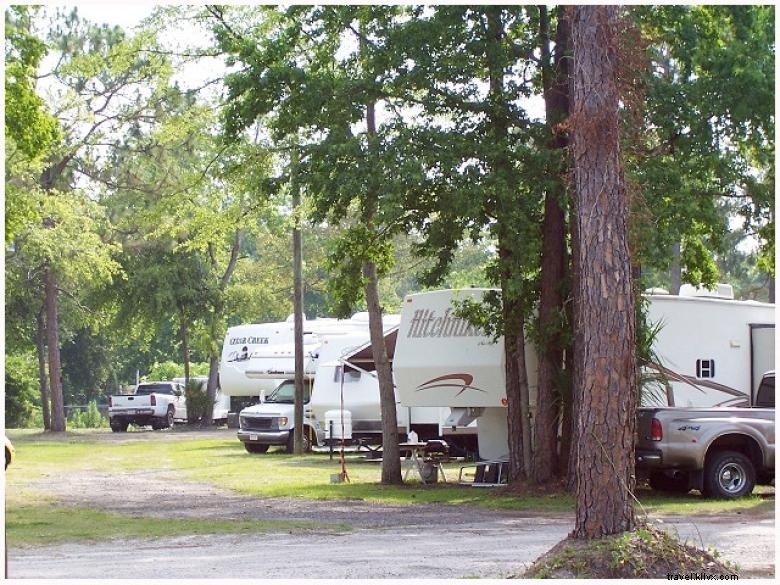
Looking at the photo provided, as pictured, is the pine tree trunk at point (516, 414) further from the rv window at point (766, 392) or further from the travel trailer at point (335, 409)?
the travel trailer at point (335, 409)

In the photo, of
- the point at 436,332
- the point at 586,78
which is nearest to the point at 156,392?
the point at 436,332

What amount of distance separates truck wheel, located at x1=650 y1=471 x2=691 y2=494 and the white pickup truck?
Answer: 106 ft

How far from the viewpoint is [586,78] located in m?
9.84

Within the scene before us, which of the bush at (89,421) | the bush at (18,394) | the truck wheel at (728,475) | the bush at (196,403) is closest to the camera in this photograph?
the truck wheel at (728,475)

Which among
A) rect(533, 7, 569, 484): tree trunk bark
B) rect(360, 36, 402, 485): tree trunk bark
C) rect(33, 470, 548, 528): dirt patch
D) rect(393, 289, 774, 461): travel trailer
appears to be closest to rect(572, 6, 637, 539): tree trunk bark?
rect(33, 470, 548, 528): dirt patch

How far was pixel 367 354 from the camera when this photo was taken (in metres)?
26.5

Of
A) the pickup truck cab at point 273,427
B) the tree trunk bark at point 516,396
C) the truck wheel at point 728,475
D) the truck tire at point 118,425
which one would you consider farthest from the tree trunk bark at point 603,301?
the truck tire at point 118,425

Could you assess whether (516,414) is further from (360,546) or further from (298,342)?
(298,342)

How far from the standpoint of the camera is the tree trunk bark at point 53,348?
41.3 metres

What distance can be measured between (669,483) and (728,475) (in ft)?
4.23

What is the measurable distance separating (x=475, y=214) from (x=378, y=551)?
6552 millimetres

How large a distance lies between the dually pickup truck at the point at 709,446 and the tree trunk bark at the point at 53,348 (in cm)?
2790

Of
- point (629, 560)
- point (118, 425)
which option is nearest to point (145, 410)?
point (118, 425)

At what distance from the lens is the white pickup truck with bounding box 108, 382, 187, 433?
47812 mm
